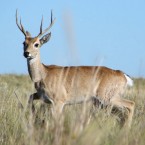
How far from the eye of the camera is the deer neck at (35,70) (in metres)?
10.7

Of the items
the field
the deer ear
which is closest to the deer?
the deer ear

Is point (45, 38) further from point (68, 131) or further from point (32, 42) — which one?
point (68, 131)

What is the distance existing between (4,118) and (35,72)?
3.11 m

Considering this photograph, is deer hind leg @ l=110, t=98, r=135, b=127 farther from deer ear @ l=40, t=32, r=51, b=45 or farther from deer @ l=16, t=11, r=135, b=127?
deer ear @ l=40, t=32, r=51, b=45

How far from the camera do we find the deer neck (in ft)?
35.0

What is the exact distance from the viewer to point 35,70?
1073 centimetres

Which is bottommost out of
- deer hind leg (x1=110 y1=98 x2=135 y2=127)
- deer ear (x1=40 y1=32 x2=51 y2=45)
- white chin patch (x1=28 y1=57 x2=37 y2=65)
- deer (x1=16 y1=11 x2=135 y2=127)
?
deer hind leg (x1=110 y1=98 x2=135 y2=127)

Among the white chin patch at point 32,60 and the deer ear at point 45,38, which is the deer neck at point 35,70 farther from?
the deer ear at point 45,38

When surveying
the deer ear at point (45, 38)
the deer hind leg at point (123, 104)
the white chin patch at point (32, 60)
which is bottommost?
the deer hind leg at point (123, 104)

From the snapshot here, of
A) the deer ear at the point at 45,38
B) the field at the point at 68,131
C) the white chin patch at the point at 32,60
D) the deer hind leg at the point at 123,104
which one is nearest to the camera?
the field at the point at 68,131

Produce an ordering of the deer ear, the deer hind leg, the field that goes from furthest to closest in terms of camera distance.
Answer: the deer ear < the deer hind leg < the field

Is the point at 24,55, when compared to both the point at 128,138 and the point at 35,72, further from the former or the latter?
the point at 128,138

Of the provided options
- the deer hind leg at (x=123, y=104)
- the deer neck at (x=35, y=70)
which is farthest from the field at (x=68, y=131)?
the deer hind leg at (x=123, y=104)

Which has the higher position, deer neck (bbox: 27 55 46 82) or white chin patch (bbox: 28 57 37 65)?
white chin patch (bbox: 28 57 37 65)
